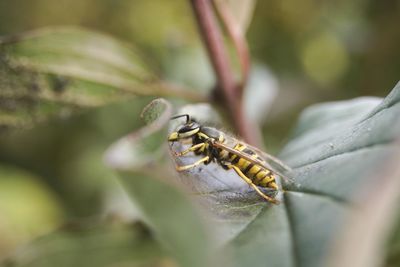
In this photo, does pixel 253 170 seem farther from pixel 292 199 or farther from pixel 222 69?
pixel 222 69

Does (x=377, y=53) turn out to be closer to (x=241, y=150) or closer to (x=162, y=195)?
(x=241, y=150)

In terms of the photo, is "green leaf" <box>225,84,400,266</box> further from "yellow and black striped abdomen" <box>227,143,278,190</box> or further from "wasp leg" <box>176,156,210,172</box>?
"wasp leg" <box>176,156,210,172</box>

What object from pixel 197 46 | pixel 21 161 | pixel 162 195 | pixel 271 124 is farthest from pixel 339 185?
pixel 21 161

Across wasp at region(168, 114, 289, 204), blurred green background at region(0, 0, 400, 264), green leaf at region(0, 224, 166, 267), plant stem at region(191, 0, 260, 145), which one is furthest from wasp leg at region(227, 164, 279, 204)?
blurred green background at region(0, 0, 400, 264)

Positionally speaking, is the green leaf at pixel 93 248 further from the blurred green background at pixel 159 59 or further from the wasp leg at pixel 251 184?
the blurred green background at pixel 159 59

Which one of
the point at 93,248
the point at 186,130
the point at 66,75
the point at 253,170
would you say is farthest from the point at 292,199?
the point at 93,248

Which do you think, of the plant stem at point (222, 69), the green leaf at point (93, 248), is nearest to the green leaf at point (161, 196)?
the plant stem at point (222, 69)

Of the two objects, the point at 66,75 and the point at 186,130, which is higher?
the point at 66,75
